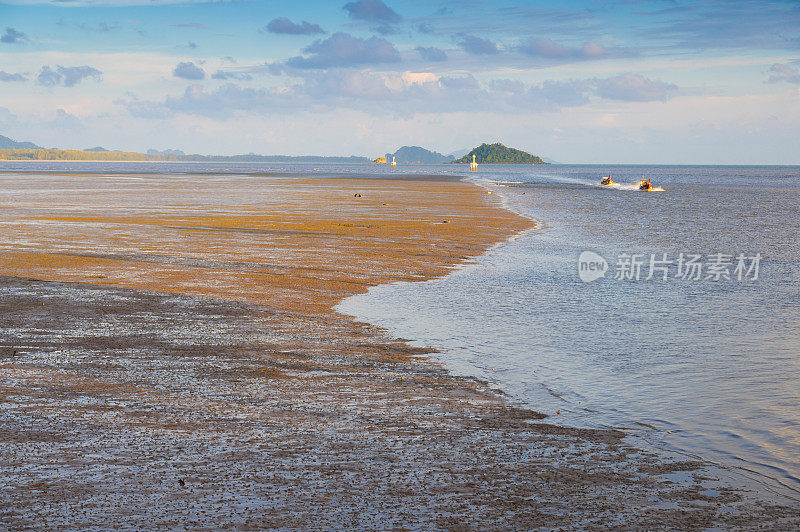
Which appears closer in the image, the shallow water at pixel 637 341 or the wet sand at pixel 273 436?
the wet sand at pixel 273 436

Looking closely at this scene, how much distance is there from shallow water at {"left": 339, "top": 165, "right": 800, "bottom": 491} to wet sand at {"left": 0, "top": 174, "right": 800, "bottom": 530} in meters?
0.76

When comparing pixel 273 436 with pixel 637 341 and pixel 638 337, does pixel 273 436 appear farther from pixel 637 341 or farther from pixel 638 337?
pixel 638 337

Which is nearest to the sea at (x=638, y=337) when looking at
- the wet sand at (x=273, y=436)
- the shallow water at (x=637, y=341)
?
the shallow water at (x=637, y=341)

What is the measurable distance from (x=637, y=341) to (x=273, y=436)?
24.8 feet

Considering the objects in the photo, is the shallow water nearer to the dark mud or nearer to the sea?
the sea

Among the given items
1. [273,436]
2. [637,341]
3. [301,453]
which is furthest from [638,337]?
[301,453]

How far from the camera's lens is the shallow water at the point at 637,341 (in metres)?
8.91

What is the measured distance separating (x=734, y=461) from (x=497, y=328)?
6.67m

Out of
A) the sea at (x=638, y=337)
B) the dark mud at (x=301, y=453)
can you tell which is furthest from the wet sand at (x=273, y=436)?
the sea at (x=638, y=337)

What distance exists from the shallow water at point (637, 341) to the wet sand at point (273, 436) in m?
0.76

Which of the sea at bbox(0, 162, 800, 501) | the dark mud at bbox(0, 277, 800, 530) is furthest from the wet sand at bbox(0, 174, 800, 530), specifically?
the sea at bbox(0, 162, 800, 501)

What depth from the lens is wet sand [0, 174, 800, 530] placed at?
20.8ft

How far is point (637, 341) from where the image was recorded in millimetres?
13359

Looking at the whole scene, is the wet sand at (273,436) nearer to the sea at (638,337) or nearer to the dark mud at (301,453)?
the dark mud at (301,453)
